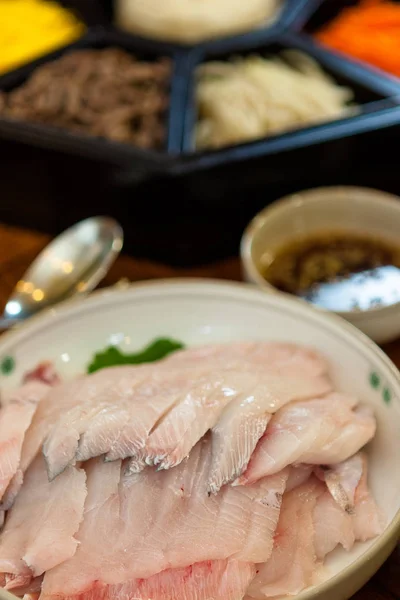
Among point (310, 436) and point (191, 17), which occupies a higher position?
point (191, 17)

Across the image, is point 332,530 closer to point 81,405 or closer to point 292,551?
point 292,551

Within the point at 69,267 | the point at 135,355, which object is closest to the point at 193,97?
the point at 69,267

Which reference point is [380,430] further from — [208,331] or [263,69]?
[263,69]

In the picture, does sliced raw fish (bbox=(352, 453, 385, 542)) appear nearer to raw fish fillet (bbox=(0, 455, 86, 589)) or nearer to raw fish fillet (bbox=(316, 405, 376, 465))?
raw fish fillet (bbox=(316, 405, 376, 465))

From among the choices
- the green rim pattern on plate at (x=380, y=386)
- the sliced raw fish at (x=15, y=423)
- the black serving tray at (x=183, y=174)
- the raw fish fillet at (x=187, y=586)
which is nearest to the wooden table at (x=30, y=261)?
the black serving tray at (x=183, y=174)

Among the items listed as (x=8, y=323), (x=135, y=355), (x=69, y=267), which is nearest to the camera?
(x=135, y=355)
